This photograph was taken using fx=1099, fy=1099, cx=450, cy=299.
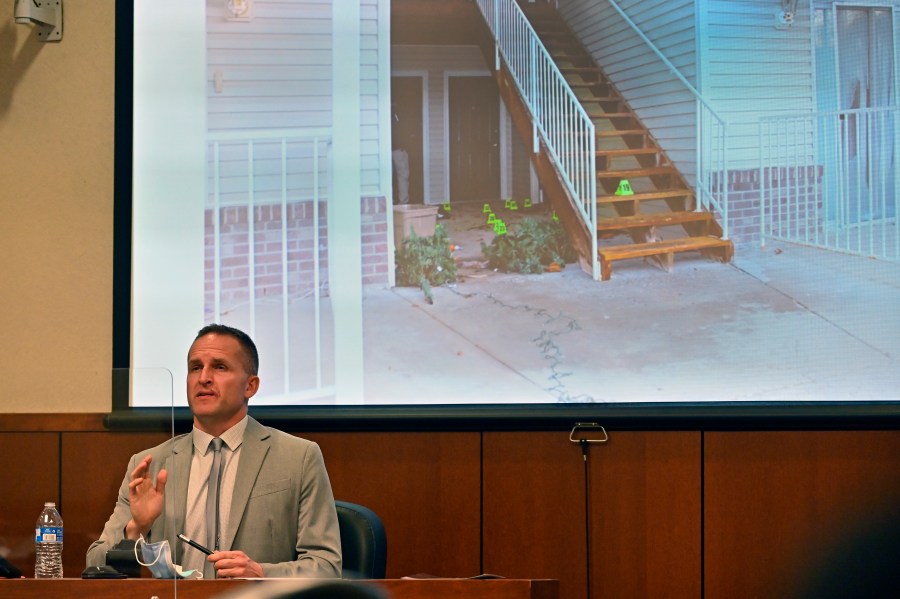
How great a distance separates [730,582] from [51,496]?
2.44 meters

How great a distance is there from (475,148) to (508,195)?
0.21m

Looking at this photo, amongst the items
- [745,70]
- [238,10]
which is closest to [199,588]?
[238,10]

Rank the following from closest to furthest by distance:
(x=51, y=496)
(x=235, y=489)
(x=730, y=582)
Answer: (x=51, y=496)
(x=235, y=489)
(x=730, y=582)

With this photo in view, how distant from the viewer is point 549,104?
395 centimetres

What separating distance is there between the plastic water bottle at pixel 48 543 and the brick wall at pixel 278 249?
183 centimetres

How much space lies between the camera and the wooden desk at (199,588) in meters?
1.97

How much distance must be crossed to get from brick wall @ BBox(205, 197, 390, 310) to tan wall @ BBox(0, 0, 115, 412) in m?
0.41

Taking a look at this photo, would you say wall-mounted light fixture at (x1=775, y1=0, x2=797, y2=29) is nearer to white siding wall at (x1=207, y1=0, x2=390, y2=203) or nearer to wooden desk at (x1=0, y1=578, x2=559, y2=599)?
white siding wall at (x1=207, y1=0, x2=390, y2=203)

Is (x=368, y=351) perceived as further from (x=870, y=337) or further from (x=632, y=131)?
(x=870, y=337)

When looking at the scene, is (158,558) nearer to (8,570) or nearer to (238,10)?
(8,570)

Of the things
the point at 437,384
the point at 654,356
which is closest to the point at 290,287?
the point at 437,384

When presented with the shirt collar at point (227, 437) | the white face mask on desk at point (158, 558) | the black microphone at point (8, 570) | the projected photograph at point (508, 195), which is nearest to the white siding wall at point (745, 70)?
the projected photograph at point (508, 195)

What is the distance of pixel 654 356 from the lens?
3.88 metres

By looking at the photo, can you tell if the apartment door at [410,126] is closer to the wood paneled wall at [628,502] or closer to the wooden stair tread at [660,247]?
the wooden stair tread at [660,247]
